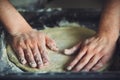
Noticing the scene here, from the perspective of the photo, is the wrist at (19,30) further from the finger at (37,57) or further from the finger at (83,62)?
the finger at (83,62)

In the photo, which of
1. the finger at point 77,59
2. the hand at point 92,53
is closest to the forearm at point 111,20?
the hand at point 92,53

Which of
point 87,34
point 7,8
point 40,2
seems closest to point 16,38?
point 7,8

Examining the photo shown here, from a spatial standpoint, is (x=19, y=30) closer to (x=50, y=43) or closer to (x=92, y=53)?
(x=50, y=43)

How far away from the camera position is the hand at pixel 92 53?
0.99m

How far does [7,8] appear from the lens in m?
1.17

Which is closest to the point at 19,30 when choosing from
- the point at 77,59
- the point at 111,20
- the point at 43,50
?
the point at 43,50

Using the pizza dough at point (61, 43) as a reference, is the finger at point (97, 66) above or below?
below

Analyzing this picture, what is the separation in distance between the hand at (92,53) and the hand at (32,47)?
0.31 feet

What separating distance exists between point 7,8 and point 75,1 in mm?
636

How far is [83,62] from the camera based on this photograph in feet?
3.23

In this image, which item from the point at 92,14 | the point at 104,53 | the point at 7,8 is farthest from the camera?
the point at 92,14

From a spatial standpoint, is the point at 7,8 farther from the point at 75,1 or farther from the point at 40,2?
the point at 75,1

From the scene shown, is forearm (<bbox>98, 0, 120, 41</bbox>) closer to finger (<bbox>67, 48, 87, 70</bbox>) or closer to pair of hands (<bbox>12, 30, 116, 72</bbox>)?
pair of hands (<bbox>12, 30, 116, 72</bbox>)

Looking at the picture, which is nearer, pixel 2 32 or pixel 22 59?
pixel 22 59
